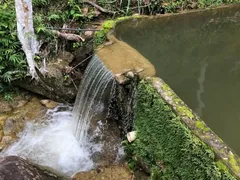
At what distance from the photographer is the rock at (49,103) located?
5989mm

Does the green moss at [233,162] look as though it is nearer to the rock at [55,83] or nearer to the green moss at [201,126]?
the green moss at [201,126]

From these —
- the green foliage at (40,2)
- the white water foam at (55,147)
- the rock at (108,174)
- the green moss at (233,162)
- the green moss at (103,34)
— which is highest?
the green foliage at (40,2)

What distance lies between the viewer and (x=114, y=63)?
16.2 ft

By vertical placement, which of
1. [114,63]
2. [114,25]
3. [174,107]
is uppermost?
[114,25]

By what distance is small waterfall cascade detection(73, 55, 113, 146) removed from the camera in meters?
4.99

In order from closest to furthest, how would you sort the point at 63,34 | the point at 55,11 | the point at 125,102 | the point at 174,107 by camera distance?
the point at 174,107 → the point at 125,102 → the point at 63,34 → the point at 55,11

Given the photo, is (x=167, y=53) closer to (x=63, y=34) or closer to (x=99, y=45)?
(x=99, y=45)

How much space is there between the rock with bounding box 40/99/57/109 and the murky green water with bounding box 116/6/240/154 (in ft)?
5.73

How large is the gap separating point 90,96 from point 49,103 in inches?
43.3

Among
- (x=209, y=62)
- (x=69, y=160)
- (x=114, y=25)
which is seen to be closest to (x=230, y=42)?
(x=209, y=62)

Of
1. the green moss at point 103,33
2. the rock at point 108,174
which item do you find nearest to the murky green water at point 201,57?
the green moss at point 103,33

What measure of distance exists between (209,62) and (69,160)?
2.87 metres

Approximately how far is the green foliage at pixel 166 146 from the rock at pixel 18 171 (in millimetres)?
1318

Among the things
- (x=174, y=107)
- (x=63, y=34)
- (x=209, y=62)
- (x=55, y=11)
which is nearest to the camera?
(x=174, y=107)
